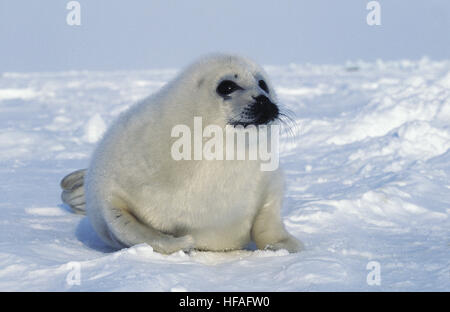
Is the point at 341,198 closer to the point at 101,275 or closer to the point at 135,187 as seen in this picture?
the point at 135,187

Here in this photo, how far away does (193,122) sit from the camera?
2.71m

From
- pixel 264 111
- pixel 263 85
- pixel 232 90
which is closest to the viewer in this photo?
pixel 264 111

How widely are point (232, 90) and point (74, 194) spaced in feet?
4.88

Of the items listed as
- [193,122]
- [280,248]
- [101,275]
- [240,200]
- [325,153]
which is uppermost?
[325,153]

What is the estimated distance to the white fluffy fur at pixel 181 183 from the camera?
8.75 ft

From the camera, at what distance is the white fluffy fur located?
2.67m

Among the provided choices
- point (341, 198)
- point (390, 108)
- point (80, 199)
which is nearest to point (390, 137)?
point (390, 108)

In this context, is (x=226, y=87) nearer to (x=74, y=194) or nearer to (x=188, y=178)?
(x=188, y=178)

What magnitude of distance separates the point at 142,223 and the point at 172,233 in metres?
0.14

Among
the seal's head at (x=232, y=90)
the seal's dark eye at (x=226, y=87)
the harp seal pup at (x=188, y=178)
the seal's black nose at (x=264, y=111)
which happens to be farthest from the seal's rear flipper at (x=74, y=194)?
the seal's black nose at (x=264, y=111)

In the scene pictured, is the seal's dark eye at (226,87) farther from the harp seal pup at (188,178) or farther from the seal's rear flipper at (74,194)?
the seal's rear flipper at (74,194)

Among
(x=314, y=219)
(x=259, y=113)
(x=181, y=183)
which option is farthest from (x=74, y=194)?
(x=259, y=113)

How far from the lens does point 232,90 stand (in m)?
2.73

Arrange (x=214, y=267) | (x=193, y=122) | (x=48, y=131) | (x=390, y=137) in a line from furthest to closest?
(x=48, y=131) → (x=390, y=137) → (x=193, y=122) → (x=214, y=267)
